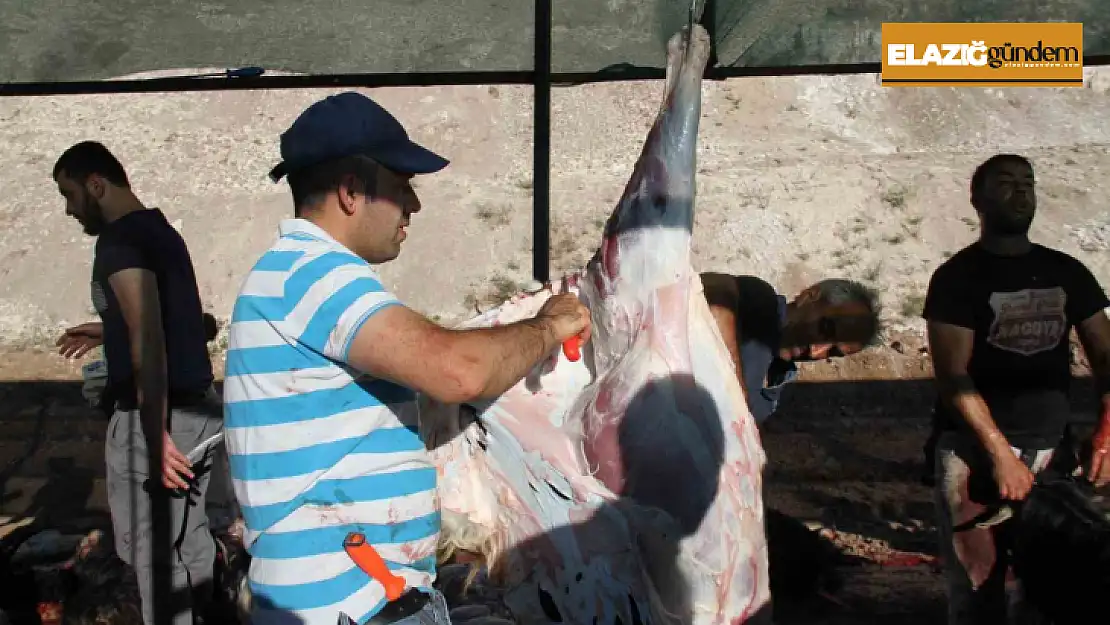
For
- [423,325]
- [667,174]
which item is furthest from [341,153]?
[667,174]

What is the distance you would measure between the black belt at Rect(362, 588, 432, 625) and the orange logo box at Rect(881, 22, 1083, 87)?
2.53 m

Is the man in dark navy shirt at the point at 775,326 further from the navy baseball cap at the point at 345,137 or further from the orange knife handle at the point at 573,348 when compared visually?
the navy baseball cap at the point at 345,137

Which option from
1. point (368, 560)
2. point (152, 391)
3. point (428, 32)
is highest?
point (428, 32)

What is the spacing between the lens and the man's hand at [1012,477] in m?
2.98

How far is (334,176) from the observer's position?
170 cm

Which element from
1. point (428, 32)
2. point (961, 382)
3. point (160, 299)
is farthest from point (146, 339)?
point (961, 382)

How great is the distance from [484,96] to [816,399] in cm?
765

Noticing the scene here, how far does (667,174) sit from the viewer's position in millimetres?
1942

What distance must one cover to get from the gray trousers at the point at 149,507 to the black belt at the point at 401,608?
1752mm

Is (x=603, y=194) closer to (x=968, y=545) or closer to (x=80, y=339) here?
(x=80, y=339)

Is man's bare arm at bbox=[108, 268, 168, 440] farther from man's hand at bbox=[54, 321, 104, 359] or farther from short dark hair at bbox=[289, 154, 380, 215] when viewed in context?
short dark hair at bbox=[289, 154, 380, 215]

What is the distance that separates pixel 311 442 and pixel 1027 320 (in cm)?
250

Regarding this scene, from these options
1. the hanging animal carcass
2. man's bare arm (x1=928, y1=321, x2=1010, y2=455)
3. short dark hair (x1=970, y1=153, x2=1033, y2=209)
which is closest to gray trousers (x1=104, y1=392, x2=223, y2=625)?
the hanging animal carcass

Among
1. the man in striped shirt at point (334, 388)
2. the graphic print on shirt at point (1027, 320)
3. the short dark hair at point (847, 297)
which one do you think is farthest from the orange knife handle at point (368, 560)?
the graphic print on shirt at point (1027, 320)
